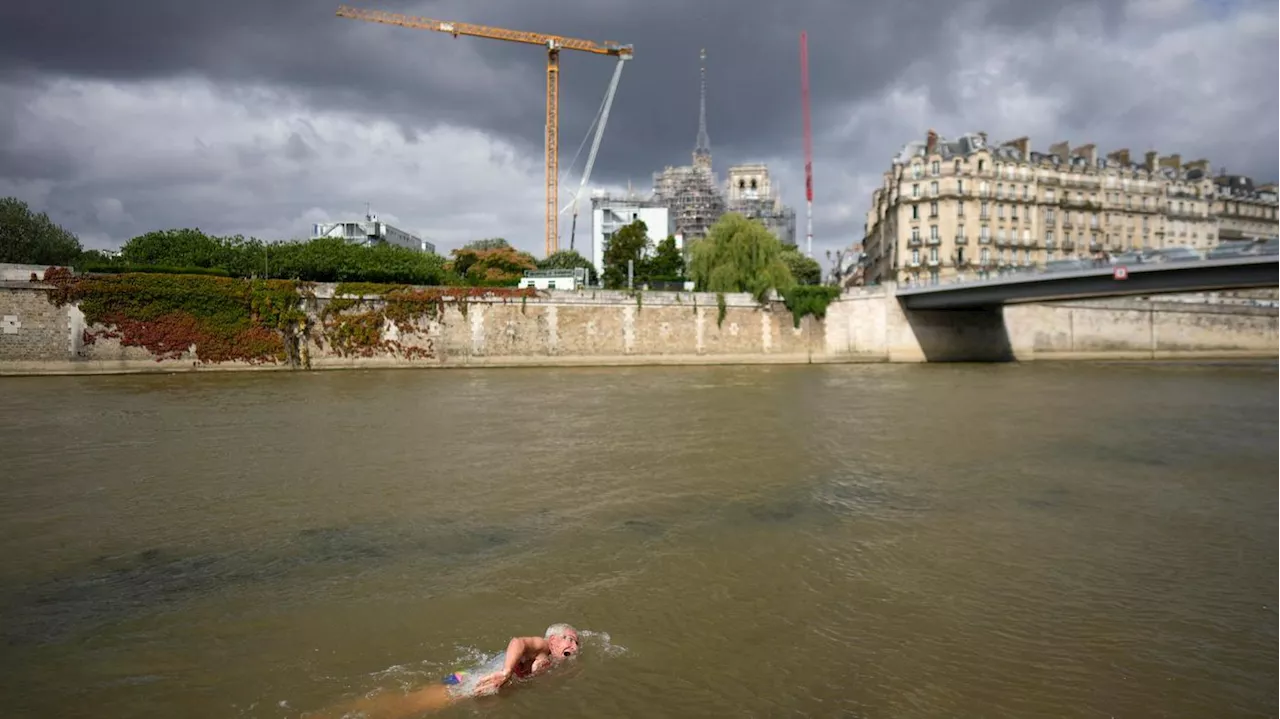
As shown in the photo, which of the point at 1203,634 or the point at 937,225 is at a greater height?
the point at 937,225

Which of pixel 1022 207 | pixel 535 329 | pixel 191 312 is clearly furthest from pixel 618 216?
pixel 191 312

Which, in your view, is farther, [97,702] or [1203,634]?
[1203,634]

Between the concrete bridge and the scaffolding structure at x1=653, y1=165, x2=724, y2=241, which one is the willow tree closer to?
the concrete bridge

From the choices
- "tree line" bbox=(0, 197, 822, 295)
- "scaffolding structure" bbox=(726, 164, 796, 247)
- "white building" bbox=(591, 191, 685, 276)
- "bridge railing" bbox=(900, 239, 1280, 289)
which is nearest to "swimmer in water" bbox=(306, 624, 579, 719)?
"bridge railing" bbox=(900, 239, 1280, 289)

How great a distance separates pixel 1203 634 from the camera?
6.06 meters

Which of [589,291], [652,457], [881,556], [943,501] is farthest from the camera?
[589,291]

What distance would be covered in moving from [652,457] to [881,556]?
21.5 feet

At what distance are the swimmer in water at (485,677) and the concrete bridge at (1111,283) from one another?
3721 cm

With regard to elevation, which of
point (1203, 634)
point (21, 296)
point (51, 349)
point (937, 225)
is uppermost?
point (937, 225)

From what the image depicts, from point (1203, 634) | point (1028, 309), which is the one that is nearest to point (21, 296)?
point (1203, 634)

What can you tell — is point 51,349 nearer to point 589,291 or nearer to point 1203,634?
point 589,291

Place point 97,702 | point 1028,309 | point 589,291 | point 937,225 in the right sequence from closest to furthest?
point 97,702 → point 589,291 → point 1028,309 → point 937,225

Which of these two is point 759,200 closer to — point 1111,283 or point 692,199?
point 692,199

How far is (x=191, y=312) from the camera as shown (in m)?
35.3
